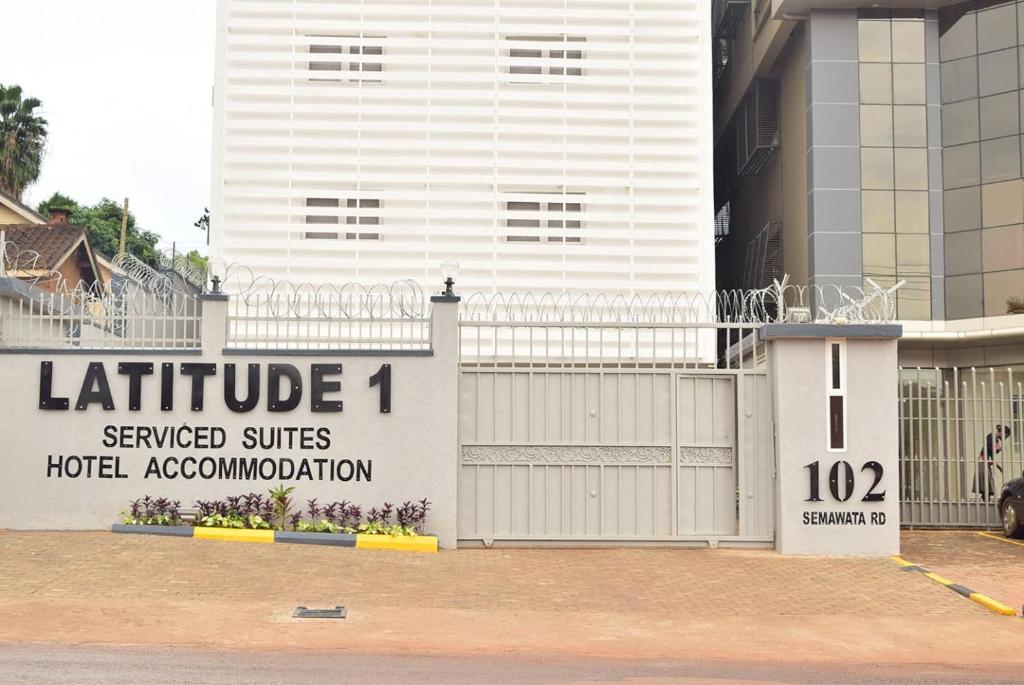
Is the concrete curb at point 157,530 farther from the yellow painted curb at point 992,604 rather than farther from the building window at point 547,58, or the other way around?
the building window at point 547,58

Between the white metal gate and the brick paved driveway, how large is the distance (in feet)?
1.58

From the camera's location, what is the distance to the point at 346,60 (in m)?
18.8

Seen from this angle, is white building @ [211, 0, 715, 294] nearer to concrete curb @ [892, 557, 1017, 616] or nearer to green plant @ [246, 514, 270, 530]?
green plant @ [246, 514, 270, 530]

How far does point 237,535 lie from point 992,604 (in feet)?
27.1

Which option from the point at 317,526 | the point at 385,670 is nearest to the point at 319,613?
the point at 385,670

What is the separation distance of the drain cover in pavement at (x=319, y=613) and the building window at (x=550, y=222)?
9.68 m

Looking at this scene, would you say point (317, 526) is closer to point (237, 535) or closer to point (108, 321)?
point (237, 535)

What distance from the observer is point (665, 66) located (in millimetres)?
18844

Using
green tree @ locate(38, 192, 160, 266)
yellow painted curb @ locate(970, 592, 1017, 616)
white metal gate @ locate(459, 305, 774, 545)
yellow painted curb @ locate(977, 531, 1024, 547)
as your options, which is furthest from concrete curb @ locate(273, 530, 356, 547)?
green tree @ locate(38, 192, 160, 266)

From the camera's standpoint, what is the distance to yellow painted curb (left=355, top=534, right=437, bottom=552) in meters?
13.1

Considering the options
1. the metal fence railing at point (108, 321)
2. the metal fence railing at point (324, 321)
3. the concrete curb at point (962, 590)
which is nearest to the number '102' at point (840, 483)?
the concrete curb at point (962, 590)

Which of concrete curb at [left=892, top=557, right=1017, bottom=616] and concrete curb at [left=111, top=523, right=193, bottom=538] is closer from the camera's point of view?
concrete curb at [left=892, top=557, right=1017, bottom=616]

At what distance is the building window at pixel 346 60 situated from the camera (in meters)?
18.8

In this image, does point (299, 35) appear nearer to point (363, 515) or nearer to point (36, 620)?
point (363, 515)
